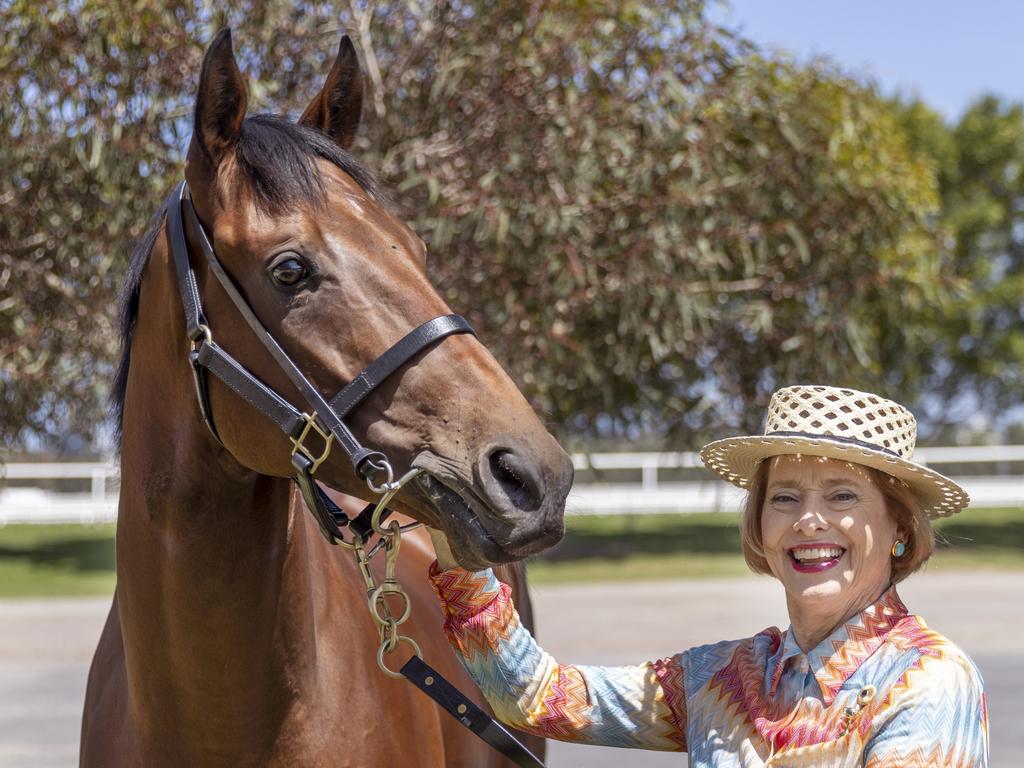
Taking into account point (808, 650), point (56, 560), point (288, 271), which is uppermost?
point (288, 271)

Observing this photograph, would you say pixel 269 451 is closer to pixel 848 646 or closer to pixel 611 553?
pixel 848 646

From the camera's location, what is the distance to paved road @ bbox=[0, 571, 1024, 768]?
21.9 feet

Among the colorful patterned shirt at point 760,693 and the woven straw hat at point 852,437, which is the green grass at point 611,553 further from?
the woven straw hat at point 852,437

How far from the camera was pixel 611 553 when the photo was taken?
57.2ft

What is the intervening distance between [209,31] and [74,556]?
1047cm

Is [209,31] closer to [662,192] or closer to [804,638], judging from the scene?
[662,192]

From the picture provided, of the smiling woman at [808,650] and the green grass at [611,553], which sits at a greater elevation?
the smiling woman at [808,650]

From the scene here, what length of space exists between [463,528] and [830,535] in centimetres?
65

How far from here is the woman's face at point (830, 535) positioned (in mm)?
2002

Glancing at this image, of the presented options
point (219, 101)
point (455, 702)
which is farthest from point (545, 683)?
point (219, 101)

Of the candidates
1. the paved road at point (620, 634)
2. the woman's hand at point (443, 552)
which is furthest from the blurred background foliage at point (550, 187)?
the woman's hand at point (443, 552)

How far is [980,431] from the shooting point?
38.5 m

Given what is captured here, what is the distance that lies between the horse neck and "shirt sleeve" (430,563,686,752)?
31 cm

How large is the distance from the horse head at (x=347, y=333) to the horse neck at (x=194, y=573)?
0.10 m
